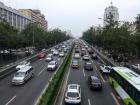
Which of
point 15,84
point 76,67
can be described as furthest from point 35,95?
point 76,67

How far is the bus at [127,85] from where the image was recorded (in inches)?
905

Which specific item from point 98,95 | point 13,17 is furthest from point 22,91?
point 13,17

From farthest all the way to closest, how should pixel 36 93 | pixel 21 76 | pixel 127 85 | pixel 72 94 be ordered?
1. pixel 21 76
2. pixel 36 93
3. pixel 72 94
4. pixel 127 85

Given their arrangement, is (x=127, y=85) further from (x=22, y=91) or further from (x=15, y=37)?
(x=15, y=37)

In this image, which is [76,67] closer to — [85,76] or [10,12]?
[85,76]

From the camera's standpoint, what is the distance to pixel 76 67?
54.3 metres

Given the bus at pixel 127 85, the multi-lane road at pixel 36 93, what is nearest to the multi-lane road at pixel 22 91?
the multi-lane road at pixel 36 93

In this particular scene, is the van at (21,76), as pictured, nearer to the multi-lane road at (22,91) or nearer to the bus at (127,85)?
the multi-lane road at (22,91)

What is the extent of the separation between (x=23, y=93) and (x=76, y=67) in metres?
23.6

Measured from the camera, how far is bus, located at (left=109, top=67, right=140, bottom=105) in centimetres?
2298

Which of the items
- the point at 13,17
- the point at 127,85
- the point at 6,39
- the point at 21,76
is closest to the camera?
the point at 127,85

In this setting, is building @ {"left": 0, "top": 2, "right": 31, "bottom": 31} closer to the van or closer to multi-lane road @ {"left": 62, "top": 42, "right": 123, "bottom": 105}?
the van

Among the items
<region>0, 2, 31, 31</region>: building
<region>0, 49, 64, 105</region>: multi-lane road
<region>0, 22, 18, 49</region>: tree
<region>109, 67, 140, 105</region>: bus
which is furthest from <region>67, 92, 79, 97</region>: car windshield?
<region>0, 2, 31, 31</region>: building

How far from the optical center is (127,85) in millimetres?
26344
